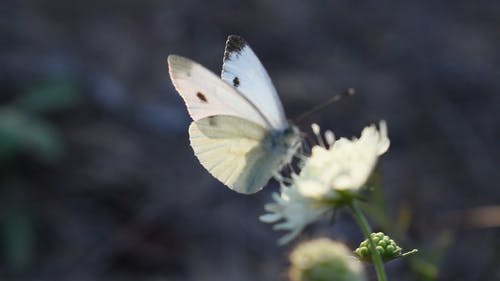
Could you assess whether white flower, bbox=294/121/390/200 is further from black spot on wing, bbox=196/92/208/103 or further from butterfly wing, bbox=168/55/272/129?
black spot on wing, bbox=196/92/208/103

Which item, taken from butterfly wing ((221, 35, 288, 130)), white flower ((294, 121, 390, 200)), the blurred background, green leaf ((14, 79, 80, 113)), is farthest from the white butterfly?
green leaf ((14, 79, 80, 113))

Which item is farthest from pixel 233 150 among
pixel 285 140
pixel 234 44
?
pixel 234 44

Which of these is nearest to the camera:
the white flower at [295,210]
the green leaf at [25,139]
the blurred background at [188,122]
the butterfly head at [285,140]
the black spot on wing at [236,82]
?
the white flower at [295,210]

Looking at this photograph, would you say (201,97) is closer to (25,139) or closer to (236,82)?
(236,82)

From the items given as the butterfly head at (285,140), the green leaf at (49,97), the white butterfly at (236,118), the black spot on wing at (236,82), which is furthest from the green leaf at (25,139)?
the butterfly head at (285,140)

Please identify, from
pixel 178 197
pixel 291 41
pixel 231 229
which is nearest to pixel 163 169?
pixel 178 197

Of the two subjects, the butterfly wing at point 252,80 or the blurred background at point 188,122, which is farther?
the blurred background at point 188,122

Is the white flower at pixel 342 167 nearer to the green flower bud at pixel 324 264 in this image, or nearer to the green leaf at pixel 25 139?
the green flower bud at pixel 324 264
